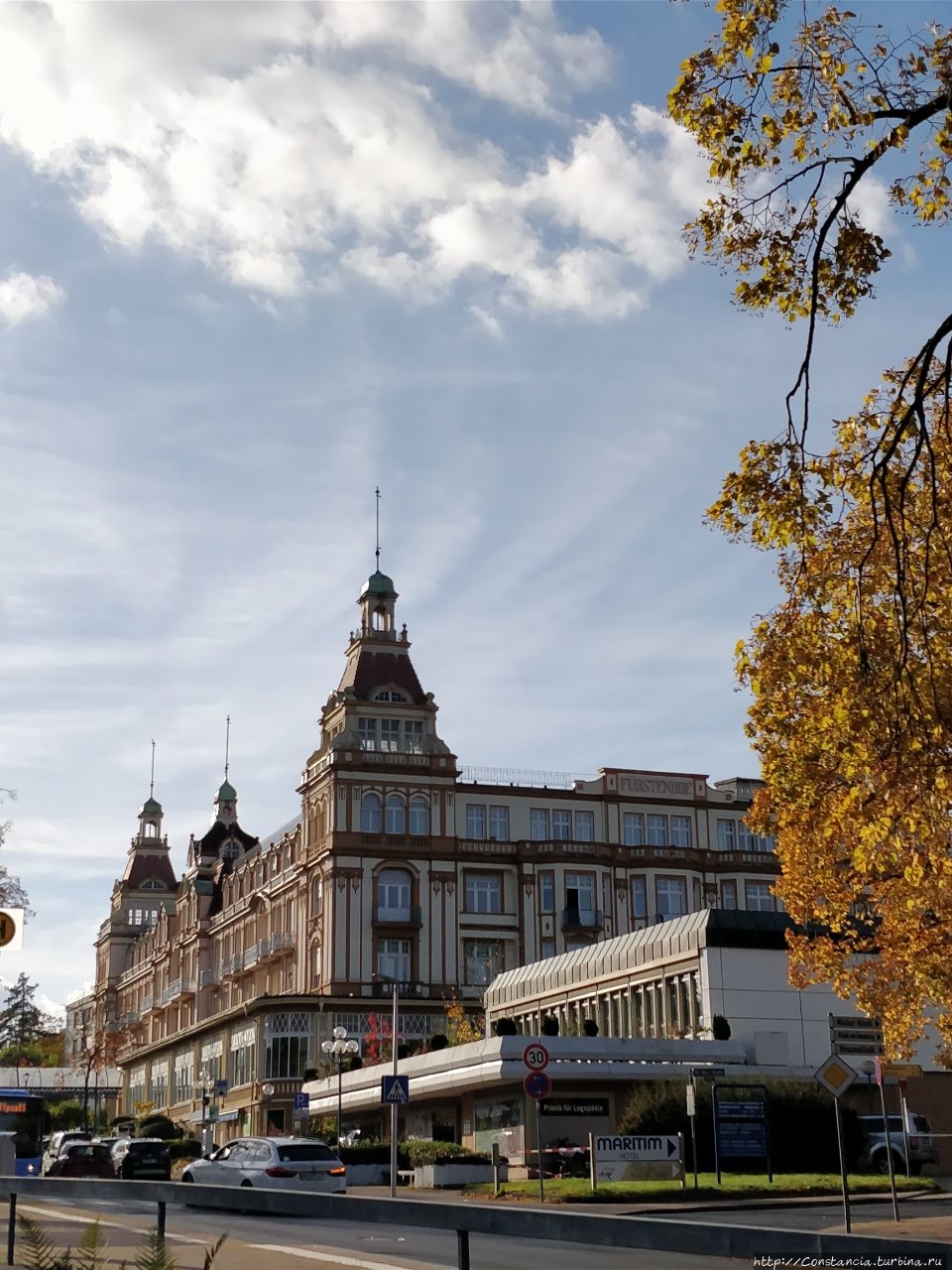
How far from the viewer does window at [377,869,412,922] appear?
7800 centimetres

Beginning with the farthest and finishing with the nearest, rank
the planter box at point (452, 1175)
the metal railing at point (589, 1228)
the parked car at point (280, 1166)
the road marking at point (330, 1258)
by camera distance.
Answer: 1. the planter box at point (452, 1175)
2. the parked car at point (280, 1166)
3. the road marking at point (330, 1258)
4. the metal railing at point (589, 1228)

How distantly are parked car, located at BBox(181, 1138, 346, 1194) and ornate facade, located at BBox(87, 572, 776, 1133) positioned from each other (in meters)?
41.1

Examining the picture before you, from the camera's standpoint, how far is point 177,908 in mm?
115000

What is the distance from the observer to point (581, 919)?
269ft

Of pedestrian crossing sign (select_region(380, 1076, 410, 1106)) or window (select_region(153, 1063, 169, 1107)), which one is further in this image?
window (select_region(153, 1063, 169, 1107))

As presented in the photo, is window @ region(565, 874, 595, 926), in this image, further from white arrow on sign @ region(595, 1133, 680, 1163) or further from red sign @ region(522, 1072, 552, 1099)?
red sign @ region(522, 1072, 552, 1099)

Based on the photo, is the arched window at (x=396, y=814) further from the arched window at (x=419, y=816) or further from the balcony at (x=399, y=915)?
the balcony at (x=399, y=915)

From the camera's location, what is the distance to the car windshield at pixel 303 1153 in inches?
1209

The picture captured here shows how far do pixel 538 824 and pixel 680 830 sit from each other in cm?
832

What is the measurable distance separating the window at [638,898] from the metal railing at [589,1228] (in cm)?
7569

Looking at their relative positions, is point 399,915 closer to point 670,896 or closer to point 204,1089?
point 204,1089

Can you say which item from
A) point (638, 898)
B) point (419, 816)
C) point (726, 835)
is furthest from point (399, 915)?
point (726, 835)

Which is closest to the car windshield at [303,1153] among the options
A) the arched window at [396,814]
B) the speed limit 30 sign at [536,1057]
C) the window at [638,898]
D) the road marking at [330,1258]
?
the speed limit 30 sign at [536,1057]

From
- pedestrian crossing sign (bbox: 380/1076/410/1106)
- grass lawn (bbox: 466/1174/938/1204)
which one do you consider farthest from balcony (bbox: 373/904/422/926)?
pedestrian crossing sign (bbox: 380/1076/410/1106)
